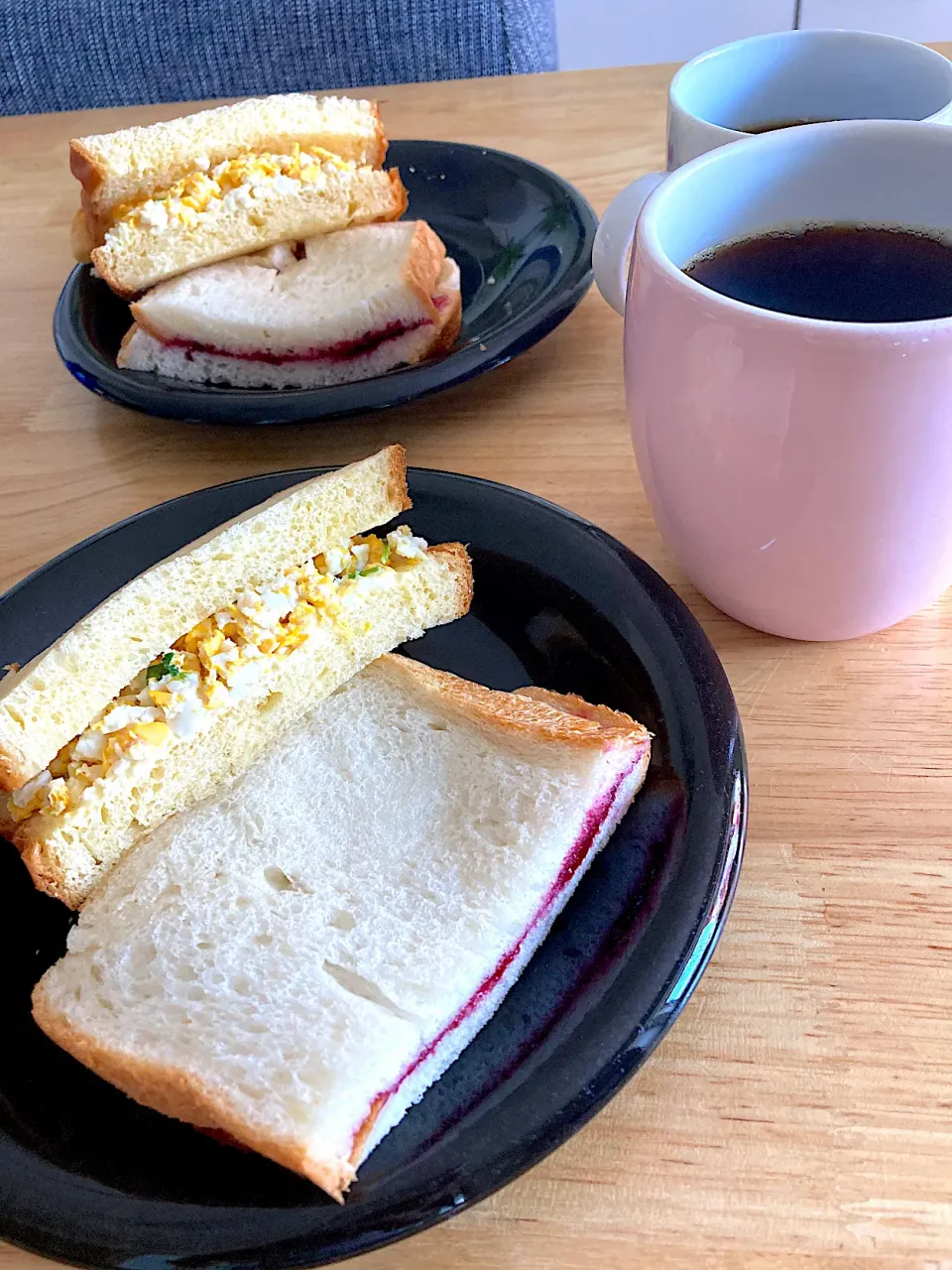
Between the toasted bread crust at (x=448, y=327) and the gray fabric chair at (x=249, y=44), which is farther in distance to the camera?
the gray fabric chair at (x=249, y=44)

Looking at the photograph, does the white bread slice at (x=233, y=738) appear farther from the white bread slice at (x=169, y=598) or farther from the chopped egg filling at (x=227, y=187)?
the chopped egg filling at (x=227, y=187)

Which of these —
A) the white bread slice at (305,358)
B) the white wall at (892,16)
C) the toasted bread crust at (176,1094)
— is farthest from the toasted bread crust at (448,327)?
the white wall at (892,16)

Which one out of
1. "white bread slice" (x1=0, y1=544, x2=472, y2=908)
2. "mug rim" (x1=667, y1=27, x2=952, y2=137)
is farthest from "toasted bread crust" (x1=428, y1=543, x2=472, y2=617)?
"mug rim" (x1=667, y1=27, x2=952, y2=137)

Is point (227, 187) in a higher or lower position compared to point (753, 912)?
higher

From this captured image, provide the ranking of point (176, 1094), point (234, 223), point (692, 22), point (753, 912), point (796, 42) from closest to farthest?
1. point (176, 1094)
2. point (753, 912)
3. point (796, 42)
4. point (234, 223)
5. point (692, 22)

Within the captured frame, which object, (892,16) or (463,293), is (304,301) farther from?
(892,16)

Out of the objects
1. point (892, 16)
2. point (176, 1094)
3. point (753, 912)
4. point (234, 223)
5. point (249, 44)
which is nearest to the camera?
point (176, 1094)

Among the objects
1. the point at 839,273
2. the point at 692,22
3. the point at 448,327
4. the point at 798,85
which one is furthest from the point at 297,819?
the point at 692,22

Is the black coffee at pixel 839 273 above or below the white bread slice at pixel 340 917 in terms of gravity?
above
